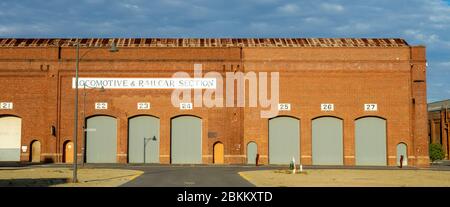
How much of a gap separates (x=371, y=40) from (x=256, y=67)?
14.8 metres

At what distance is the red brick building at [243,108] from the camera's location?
58.3 meters

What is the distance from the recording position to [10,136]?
192ft

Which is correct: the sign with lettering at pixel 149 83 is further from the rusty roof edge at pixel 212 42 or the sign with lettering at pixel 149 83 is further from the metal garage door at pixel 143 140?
the rusty roof edge at pixel 212 42

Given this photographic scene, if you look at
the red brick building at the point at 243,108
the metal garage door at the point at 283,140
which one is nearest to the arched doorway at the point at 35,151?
the red brick building at the point at 243,108

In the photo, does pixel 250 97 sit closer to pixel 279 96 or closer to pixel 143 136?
pixel 279 96

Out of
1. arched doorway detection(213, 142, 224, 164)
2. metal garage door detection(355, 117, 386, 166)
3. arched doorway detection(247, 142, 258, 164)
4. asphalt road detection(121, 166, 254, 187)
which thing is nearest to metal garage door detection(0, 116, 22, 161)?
arched doorway detection(213, 142, 224, 164)

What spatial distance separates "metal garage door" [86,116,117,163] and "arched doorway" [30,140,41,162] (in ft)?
15.8

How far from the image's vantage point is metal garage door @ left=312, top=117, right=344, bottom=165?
58.9m

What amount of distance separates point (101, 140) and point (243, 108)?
47.4 feet

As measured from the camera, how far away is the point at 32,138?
191 feet

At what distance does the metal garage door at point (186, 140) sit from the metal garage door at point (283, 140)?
7.21 meters
